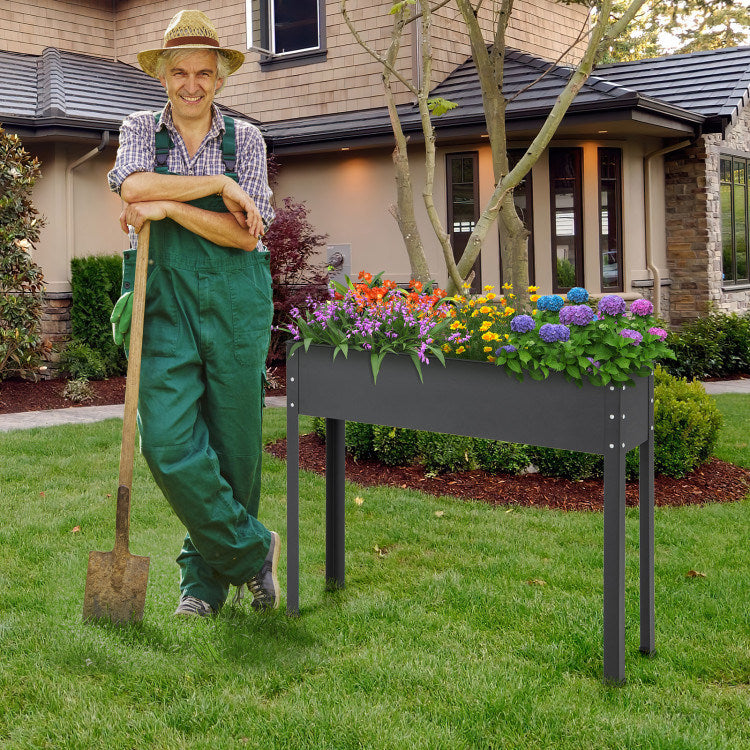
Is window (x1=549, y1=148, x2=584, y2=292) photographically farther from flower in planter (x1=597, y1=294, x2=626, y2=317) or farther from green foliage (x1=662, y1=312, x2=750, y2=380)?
flower in planter (x1=597, y1=294, x2=626, y2=317)

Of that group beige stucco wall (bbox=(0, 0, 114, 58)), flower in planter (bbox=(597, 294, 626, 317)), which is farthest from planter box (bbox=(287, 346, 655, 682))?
beige stucco wall (bbox=(0, 0, 114, 58))

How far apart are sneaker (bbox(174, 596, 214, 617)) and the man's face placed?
1.91 m

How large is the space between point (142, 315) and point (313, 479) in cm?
325

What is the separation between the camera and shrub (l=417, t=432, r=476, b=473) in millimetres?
6594

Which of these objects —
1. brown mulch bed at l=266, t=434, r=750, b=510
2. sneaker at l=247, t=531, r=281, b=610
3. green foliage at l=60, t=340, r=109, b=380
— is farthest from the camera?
green foliage at l=60, t=340, r=109, b=380

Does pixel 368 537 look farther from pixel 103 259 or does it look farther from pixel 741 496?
pixel 103 259

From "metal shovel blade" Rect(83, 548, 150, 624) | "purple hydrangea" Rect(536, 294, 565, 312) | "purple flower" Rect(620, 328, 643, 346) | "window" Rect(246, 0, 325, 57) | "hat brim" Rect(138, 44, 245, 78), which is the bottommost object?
"metal shovel blade" Rect(83, 548, 150, 624)

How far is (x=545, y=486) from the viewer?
6.24 meters

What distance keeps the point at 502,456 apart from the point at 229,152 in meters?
3.58

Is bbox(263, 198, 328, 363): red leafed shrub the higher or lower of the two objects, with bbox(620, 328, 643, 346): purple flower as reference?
higher

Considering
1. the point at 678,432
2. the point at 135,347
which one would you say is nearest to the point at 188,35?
the point at 135,347

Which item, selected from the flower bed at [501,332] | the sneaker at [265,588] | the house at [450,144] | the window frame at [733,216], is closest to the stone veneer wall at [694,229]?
the house at [450,144]

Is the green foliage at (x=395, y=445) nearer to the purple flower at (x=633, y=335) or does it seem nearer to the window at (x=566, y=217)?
the purple flower at (x=633, y=335)

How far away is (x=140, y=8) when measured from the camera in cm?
1623
